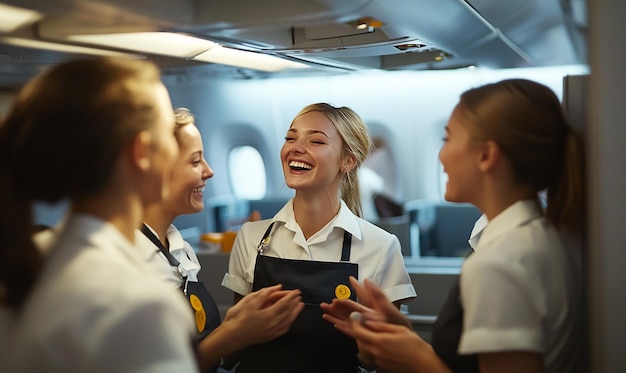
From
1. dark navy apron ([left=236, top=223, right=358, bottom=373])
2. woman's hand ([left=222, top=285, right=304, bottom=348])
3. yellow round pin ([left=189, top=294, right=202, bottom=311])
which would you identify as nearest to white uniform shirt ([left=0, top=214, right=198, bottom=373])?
woman's hand ([left=222, top=285, right=304, bottom=348])

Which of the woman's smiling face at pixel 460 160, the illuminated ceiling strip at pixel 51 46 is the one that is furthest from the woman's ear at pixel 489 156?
the illuminated ceiling strip at pixel 51 46

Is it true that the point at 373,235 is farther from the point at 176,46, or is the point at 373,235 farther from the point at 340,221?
the point at 176,46

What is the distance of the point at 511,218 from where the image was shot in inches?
71.4

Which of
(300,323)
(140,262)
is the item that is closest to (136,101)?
(140,262)

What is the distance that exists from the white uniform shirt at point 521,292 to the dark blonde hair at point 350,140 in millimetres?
1186

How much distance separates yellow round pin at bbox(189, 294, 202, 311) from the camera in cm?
246

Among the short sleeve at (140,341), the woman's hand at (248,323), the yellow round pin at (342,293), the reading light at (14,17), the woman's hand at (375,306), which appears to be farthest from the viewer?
the yellow round pin at (342,293)

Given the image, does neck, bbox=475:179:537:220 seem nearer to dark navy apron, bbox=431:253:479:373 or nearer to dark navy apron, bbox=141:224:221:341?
dark navy apron, bbox=431:253:479:373

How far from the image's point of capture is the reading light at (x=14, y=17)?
87.8 inches

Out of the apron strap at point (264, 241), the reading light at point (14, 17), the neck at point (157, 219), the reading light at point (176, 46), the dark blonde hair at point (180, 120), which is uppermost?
the reading light at point (14, 17)

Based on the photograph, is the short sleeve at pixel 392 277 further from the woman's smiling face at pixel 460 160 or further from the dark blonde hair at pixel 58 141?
the dark blonde hair at pixel 58 141

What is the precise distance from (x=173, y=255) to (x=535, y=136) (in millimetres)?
1376

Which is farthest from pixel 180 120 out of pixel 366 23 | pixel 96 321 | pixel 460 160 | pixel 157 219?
pixel 96 321

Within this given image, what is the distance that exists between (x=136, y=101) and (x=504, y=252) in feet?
3.10
